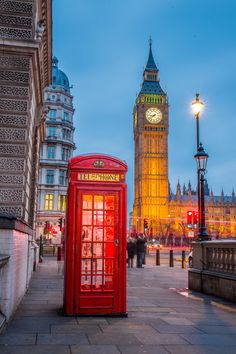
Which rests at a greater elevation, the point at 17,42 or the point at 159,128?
the point at 159,128

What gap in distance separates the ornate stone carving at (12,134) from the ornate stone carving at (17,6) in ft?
10.2

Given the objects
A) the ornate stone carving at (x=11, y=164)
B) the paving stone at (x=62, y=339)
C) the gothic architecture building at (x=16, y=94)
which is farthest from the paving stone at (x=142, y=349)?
the ornate stone carving at (x=11, y=164)

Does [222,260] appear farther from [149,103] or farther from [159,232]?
[149,103]

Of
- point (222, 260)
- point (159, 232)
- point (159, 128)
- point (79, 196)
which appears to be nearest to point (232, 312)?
point (222, 260)

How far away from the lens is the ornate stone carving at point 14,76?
990 cm

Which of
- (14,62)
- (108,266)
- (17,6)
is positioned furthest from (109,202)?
(17,6)

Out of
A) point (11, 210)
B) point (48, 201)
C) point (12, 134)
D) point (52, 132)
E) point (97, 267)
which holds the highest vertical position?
point (52, 132)

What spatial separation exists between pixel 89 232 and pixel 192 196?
14985 cm

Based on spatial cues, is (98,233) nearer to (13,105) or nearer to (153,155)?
(13,105)

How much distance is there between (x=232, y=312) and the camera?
28.1ft

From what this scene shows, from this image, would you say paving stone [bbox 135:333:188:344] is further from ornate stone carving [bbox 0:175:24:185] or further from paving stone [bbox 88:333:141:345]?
ornate stone carving [bbox 0:175:24:185]

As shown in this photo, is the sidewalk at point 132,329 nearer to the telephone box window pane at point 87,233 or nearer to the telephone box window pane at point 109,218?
the telephone box window pane at point 87,233

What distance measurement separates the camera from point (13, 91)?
9859mm

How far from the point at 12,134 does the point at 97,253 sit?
12.2 feet
